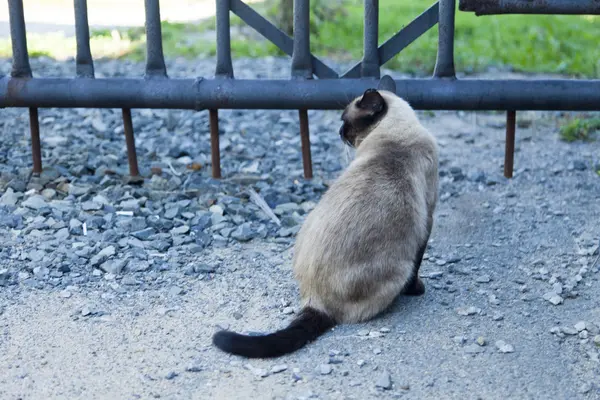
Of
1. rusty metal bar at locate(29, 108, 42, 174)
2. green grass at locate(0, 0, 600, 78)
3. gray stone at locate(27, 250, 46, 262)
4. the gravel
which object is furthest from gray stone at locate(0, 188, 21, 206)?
green grass at locate(0, 0, 600, 78)

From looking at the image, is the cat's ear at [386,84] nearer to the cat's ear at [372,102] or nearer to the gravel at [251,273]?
the cat's ear at [372,102]

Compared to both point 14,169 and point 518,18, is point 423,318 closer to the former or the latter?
point 14,169

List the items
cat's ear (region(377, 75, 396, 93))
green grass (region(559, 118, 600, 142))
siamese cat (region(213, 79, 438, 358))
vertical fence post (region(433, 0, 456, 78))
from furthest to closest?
1. green grass (region(559, 118, 600, 142))
2. vertical fence post (region(433, 0, 456, 78))
3. cat's ear (region(377, 75, 396, 93))
4. siamese cat (region(213, 79, 438, 358))

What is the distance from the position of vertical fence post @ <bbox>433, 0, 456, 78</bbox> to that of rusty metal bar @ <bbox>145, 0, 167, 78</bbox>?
1497 mm

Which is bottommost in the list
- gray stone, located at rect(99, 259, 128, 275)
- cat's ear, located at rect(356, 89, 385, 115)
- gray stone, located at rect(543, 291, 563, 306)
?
gray stone, located at rect(543, 291, 563, 306)

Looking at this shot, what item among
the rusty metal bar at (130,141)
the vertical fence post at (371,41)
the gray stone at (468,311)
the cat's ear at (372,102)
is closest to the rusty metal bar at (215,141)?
the rusty metal bar at (130,141)

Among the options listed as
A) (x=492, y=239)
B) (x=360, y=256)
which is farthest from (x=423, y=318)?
(x=492, y=239)

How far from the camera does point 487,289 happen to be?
3664 mm

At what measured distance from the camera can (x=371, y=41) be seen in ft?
14.5

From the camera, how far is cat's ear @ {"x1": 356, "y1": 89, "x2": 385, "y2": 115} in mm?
3745

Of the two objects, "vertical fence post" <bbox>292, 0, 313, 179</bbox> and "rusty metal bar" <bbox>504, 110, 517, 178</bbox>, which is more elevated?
"vertical fence post" <bbox>292, 0, 313, 179</bbox>

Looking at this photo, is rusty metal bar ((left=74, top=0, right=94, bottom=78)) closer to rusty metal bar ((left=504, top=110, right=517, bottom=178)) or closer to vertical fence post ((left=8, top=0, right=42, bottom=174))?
vertical fence post ((left=8, top=0, right=42, bottom=174))

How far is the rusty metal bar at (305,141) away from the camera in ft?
15.0

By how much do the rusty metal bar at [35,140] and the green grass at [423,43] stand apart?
3563 mm
